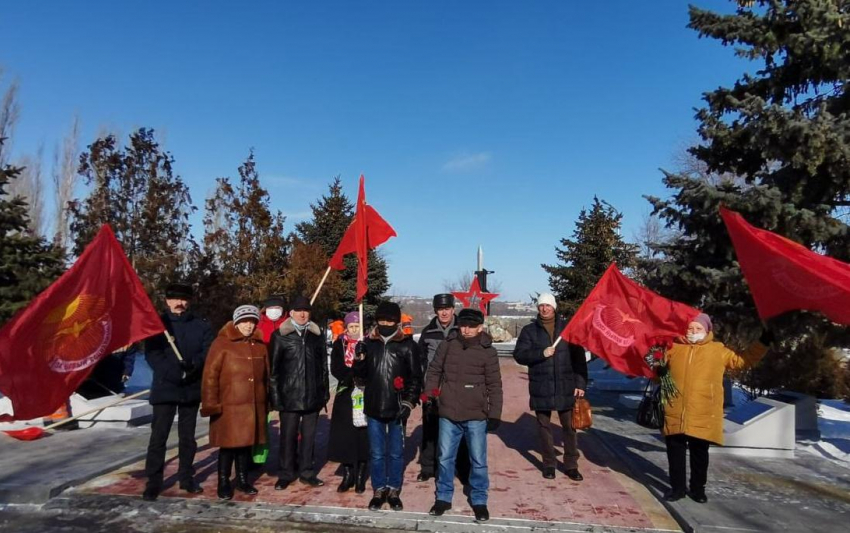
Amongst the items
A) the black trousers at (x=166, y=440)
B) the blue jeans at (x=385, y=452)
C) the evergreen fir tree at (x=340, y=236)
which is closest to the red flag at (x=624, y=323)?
the blue jeans at (x=385, y=452)

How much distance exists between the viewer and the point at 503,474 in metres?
6.43

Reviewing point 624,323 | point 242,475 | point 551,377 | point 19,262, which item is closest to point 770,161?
point 624,323

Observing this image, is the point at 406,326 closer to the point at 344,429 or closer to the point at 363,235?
the point at 344,429

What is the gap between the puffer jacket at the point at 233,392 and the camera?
17.5ft

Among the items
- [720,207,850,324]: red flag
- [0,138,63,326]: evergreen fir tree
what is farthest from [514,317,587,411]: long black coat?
[0,138,63,326]: evergreen fir tree

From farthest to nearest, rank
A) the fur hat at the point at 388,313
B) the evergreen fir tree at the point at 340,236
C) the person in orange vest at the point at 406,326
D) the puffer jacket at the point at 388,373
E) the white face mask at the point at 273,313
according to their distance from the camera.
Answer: the evergreen fir tree at the point at 340,236 < the white face mask at the point at 273,313 < the person in orange vest at the point at 406,326 < the fur hat at the point at 388,313 < the puffer jacket at the point at 388,373

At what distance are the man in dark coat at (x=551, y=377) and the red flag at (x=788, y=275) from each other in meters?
1.87

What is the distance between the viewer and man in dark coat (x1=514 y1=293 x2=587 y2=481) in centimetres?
618

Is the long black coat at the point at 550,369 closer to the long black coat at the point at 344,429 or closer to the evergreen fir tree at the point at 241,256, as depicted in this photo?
the long black coat at the point at 344,429

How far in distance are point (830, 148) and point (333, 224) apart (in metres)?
26.8

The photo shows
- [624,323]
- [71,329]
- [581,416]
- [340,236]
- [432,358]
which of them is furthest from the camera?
[340,236]

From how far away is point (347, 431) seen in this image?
5.68m

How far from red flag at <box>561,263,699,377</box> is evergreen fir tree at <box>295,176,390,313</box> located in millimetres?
25093

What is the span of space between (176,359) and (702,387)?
499 centimetres
